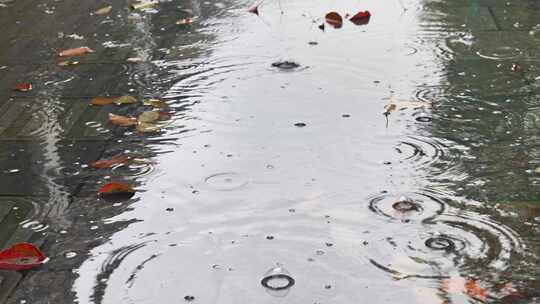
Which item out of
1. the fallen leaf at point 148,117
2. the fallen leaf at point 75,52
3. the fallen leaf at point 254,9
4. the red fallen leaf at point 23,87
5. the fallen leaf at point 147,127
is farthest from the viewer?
the fallen leaf at point 254,9

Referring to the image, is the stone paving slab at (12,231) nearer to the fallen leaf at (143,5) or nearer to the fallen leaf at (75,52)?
the fallen leaf at (75,52)

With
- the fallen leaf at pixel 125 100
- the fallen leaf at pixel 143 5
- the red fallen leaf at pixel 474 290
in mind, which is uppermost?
the fallen leaf at pixel 143 5

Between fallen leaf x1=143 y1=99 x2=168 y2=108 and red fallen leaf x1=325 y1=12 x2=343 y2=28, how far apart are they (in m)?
1.79

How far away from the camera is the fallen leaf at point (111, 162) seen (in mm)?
4023

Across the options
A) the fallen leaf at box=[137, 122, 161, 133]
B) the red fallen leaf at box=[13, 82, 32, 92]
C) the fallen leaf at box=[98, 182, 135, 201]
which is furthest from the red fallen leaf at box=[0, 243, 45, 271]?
the red fallen leaf at box=[13, 82, 32, 92]

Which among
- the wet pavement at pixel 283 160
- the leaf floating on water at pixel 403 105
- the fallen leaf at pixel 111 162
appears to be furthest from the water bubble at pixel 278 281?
the leaf floating on water at pixel 403 105

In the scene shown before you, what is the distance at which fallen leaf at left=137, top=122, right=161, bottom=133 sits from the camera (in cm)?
439

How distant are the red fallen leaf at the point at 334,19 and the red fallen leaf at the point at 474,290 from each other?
334 centimetres

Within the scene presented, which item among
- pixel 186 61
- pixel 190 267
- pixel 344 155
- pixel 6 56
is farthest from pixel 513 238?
pixel 6 56

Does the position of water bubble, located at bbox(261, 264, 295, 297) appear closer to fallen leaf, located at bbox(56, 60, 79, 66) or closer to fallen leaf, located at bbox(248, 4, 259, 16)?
fallen leaf, located at bbox(56, 60, 79, 66)

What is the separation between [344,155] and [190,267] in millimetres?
1144

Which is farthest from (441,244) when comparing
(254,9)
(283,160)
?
(254,9)

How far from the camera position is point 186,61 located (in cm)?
543

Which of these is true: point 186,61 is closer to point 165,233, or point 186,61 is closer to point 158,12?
point 158,12
